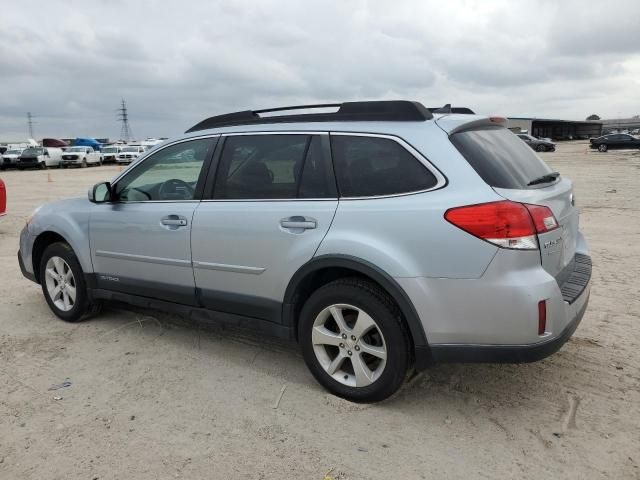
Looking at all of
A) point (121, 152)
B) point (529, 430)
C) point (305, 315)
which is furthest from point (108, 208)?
point (121, 152)

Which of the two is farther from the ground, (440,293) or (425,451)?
(440,293)

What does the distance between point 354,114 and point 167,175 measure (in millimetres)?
1789

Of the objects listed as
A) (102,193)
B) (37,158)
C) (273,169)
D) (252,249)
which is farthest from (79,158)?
(252,249)

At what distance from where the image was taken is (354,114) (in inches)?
135

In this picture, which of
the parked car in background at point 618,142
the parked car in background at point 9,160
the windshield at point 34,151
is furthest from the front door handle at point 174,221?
the parked car in background at point 618,142

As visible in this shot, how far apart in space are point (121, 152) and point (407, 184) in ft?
147

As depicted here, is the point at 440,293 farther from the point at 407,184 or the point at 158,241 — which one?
the point at 158,241

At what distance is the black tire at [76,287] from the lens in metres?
4.74

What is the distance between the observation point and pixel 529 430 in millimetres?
Result: 3008

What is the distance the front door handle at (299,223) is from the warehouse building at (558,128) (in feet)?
290

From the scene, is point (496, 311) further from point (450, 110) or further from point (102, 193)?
point (102, 193)

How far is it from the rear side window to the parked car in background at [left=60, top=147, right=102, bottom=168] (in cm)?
4025

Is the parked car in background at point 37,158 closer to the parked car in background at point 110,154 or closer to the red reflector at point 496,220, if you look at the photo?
the parked car in background at point 110,154

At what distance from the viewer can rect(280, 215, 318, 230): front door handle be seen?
3.30 meters
